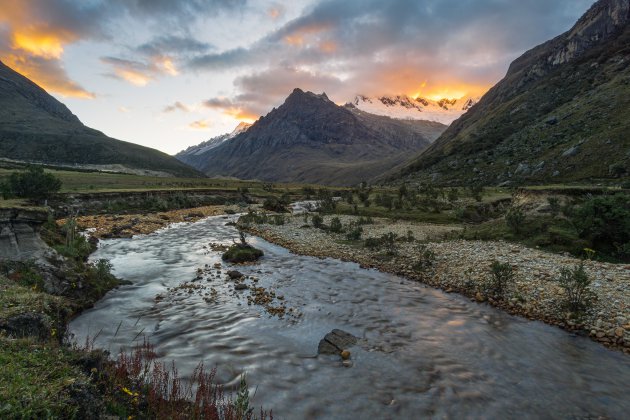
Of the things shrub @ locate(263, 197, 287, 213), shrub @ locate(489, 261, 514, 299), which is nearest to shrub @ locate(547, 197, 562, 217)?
shrub @ locate(489, 261, 514, 299)

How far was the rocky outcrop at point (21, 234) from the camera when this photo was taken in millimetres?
17578

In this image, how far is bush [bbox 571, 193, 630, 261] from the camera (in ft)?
74.7

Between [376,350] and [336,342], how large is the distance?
1.63 meters

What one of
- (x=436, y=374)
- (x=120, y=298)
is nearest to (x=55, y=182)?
(x=120, y=298)

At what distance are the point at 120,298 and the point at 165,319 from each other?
4.51 metres

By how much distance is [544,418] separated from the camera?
10258 mm

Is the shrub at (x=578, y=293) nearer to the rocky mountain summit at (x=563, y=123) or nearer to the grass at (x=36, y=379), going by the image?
the grass at (x=36, y=379)

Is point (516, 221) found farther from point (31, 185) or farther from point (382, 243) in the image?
point (31, 185)

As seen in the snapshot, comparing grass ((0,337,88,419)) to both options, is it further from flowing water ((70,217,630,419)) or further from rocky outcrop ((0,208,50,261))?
rocky outcrop ((0,208,50,261))

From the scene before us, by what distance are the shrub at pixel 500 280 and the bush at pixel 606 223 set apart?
8.63 m

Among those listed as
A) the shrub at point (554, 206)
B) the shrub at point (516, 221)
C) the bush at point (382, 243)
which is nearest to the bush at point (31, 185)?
the bush at point (382, 243)

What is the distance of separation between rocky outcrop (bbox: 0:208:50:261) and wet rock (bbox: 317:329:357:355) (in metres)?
15.3

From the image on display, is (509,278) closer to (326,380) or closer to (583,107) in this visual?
(326,380)

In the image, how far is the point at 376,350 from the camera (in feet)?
46.5
